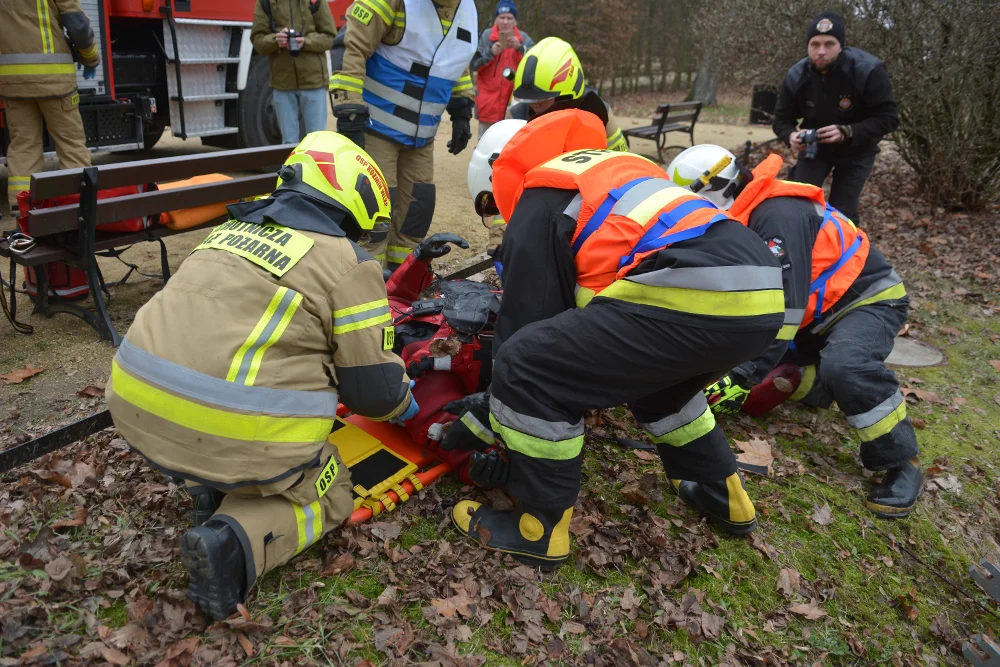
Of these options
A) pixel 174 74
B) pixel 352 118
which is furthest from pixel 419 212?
pixel 174 74

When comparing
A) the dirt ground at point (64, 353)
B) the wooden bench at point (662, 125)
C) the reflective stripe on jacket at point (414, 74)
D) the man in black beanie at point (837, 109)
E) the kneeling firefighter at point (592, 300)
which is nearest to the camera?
the kneeling firefighter at point (592, 300)

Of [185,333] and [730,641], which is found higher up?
[185,333]

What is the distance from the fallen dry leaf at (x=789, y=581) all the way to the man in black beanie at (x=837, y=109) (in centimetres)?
427

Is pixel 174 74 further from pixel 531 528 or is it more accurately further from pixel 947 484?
pixel 947 484

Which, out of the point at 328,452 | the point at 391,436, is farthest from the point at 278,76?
the point at 328,452

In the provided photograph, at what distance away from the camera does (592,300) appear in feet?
8.59

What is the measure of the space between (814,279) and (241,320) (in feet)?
9.19

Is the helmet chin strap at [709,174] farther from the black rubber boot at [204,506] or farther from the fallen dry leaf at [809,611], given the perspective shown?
the black rubber boot at [204,506]

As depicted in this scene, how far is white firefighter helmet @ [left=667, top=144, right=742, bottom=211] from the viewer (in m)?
3.77

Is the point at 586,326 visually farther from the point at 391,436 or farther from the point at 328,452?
the point at 391,436

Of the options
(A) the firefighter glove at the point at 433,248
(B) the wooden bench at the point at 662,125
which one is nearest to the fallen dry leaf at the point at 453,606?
(A) the firefighter glove at the point at 433,248

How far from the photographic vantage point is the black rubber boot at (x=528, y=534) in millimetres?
2885

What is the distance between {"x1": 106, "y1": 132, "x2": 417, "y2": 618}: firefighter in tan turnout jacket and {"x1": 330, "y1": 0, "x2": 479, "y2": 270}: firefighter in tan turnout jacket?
8.29 ft

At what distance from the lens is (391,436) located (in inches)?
140
